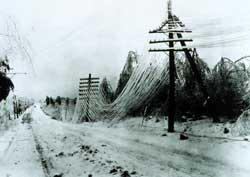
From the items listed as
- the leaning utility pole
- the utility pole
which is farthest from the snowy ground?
the utility pole

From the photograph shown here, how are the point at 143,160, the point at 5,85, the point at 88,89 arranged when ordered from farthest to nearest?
the point at 88,89
the point at 5,85
the point at 143,160

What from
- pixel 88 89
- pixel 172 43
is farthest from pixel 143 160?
pixel 88 89

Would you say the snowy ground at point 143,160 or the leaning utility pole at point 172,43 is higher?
the leaning utility pole at point 172,43

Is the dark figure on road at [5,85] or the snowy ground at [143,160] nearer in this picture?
the snowy ground at [143,160]

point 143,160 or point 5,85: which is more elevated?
point 5,85

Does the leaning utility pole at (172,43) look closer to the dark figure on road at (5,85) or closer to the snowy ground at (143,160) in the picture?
the snowy ground at (143,160)

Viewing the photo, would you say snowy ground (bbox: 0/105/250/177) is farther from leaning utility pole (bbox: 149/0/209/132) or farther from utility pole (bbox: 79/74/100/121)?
utility pole (bbox: 79/74/100/121)

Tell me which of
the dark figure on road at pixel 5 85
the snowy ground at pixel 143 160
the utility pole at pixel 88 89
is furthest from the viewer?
the utility pole at pixel 88 89

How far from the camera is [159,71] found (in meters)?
21.2

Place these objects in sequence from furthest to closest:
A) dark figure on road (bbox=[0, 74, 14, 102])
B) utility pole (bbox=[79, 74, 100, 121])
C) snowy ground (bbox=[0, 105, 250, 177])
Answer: utility pole (bbox=[79, 74, 100, 121]) < dark figure on road (bbox=[0, 74, 14, 102]) < snowy ground (bbox=[0, 105, 250, 177])

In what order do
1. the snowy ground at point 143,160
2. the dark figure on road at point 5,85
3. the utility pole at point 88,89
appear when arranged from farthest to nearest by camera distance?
1. the utility pole at point 88,89
2. the dark figure on road at point 5,85
3. the snowy ground at point 143,160

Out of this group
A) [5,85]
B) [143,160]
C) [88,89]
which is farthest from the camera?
[88,89]

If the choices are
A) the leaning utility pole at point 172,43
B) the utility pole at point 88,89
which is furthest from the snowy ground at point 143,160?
the utility pole at point 88,89

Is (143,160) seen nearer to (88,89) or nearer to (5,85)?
(5,85)
